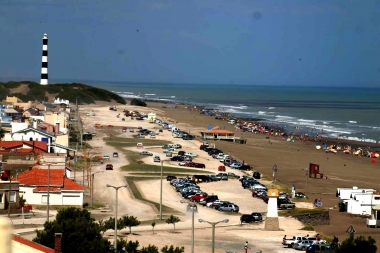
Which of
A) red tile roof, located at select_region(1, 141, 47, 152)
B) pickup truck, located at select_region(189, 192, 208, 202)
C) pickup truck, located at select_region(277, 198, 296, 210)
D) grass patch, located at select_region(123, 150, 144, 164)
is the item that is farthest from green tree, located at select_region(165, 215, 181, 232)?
grass patch, located at select_region(123, 150, 144, 164)

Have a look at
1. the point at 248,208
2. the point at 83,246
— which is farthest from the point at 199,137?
the point at 83,246

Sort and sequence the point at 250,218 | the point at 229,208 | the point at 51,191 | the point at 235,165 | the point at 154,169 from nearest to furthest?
the point at 250,218 < the point at 51,191 < the point at 229,208 < the point at 154,169 < the point at 235,165

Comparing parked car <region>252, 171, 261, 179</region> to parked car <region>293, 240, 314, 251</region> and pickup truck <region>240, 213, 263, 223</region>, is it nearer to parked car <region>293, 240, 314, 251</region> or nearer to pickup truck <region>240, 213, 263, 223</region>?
pickup truck <region>240, 213, 263, 223</region>

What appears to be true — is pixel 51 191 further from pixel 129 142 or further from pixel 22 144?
pixel 129 142

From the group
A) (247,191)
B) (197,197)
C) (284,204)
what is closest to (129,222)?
(197,197)

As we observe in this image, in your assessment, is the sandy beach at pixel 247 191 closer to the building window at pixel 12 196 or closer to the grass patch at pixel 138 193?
the grass patch at pixel 138 193

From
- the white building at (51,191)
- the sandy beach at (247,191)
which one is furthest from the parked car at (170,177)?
the white building at (51,191)
